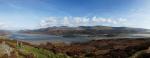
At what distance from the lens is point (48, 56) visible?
2233 inches

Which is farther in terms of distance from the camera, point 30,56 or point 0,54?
point 30,56

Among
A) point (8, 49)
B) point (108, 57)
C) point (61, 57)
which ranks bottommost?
point (108, 57)

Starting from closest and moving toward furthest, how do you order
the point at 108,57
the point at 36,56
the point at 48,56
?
the point at 36,56 → the point at 48,56 → the point at 108,57

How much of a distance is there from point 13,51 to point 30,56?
15.2 feet

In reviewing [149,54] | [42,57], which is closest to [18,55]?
[42,57]

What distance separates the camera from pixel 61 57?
2354 inches

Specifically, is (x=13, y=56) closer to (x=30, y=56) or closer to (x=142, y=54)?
(x=30, y=56)

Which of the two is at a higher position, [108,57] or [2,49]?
[2,49]

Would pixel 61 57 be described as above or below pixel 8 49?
below

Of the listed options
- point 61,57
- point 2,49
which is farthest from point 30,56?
point 61,57

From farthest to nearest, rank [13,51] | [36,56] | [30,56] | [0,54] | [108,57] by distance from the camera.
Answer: [108,57] < [36,56] < [30,56] < [13,51] < [0,54]

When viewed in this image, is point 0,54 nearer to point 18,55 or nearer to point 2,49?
point 2,49

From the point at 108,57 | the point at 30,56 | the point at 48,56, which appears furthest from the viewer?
the point at 108,57

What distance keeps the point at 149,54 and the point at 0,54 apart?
34373 mm
